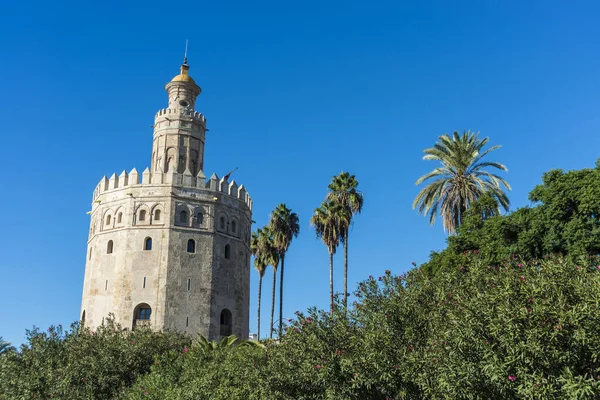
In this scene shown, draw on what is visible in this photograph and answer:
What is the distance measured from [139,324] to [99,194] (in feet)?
35.4

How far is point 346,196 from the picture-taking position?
40469 mm

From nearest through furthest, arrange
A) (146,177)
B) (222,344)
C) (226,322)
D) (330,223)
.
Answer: (222,344) < (330,223) < (226,322) < (146,177)

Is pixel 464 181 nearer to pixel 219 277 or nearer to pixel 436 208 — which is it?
pixel 436 208

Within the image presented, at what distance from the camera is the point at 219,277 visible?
43.6 m

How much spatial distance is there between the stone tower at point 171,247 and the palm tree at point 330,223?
785 cm

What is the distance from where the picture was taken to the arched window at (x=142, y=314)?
41500 mm

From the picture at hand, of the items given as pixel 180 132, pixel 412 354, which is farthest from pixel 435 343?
pixel 180 132

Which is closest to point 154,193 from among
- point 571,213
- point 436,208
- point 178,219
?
point 178,219

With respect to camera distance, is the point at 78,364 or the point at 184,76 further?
the point at 184,76

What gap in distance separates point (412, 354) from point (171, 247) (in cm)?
3069

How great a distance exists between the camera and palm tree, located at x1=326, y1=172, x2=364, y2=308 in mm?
40094

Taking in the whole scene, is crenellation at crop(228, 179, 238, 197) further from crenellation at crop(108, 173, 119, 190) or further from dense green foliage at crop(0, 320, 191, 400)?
dense green foliage at crop(0, 320, 191, 400)

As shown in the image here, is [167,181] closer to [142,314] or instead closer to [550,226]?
[142,314]

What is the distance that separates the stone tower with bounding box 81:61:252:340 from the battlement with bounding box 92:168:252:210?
0.23 feet
